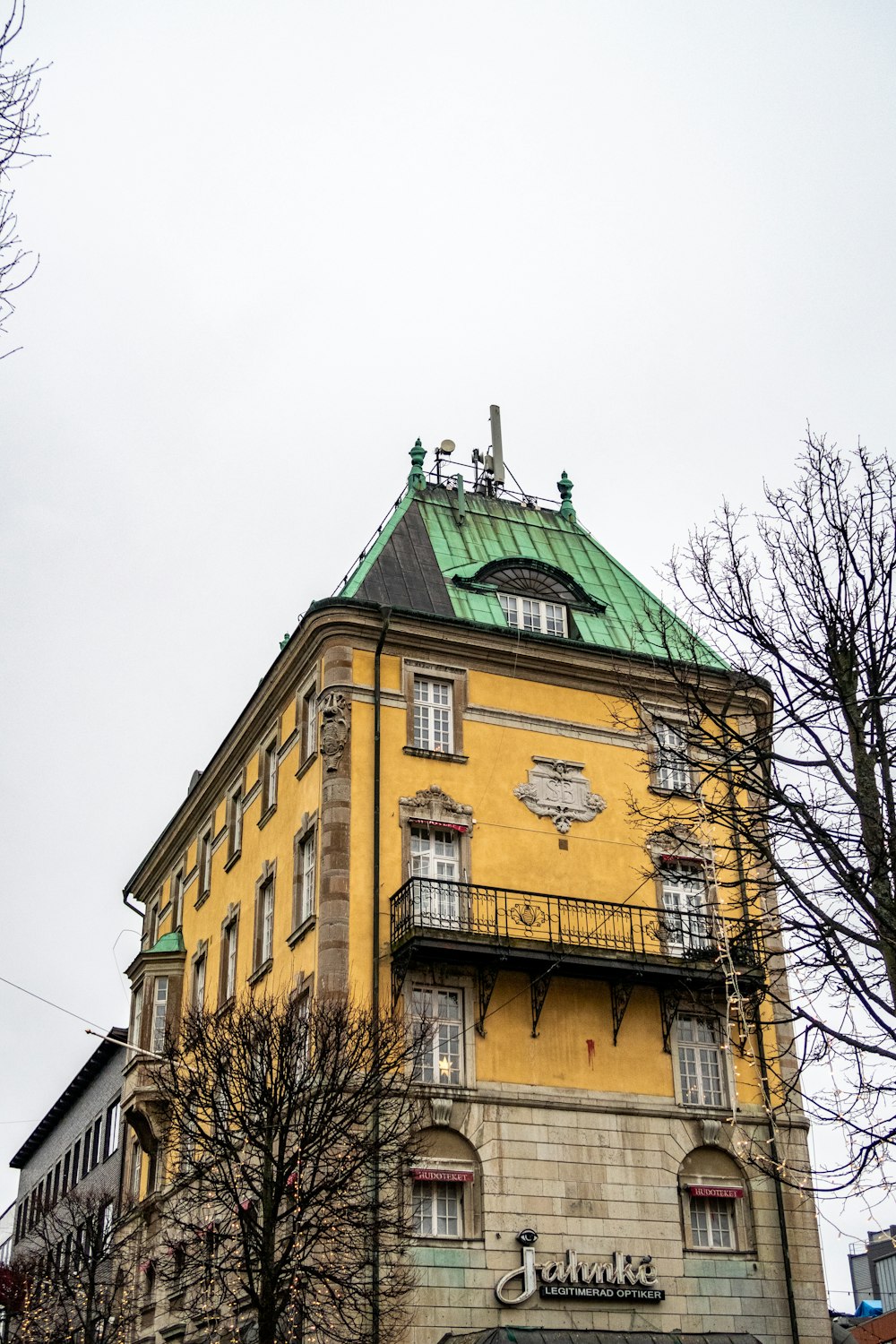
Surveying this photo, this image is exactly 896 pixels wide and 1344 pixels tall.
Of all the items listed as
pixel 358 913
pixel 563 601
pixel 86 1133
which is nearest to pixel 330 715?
pixel 358 913

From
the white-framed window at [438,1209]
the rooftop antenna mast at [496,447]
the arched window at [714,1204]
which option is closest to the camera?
the white-framed window at [438,1209]

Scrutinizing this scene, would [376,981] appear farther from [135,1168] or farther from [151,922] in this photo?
[151,922]

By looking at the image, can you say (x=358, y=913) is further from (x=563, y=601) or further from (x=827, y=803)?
(x=827, y=803)

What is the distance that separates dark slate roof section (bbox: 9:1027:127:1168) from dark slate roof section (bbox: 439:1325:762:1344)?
20.6 m

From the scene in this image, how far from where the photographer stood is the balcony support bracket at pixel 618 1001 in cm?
3120

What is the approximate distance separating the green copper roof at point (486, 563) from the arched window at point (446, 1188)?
1135 cm

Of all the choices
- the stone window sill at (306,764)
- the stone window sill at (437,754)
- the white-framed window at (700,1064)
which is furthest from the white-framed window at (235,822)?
the white-framed window at (700,1064)

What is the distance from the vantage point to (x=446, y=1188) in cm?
2858

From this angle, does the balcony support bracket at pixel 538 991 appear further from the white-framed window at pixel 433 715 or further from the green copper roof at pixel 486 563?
the green copper roof at pixel 486 563

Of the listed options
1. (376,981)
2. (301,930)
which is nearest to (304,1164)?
(376,981)

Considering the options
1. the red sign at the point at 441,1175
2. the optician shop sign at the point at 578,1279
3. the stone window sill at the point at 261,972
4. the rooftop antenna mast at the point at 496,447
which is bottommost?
the optician shop sign at the point at 578,1279

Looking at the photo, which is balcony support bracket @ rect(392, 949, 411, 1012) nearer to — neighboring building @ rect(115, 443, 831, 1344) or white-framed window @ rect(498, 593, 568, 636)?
neighboring building @ rect(115, 443, 831, 1344)

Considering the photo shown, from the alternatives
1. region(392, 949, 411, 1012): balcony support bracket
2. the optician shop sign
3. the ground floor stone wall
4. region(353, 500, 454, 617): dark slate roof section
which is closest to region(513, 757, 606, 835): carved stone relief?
region(353, 500, 454, 617): dark slate roof section

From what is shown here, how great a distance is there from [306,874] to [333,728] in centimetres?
319
